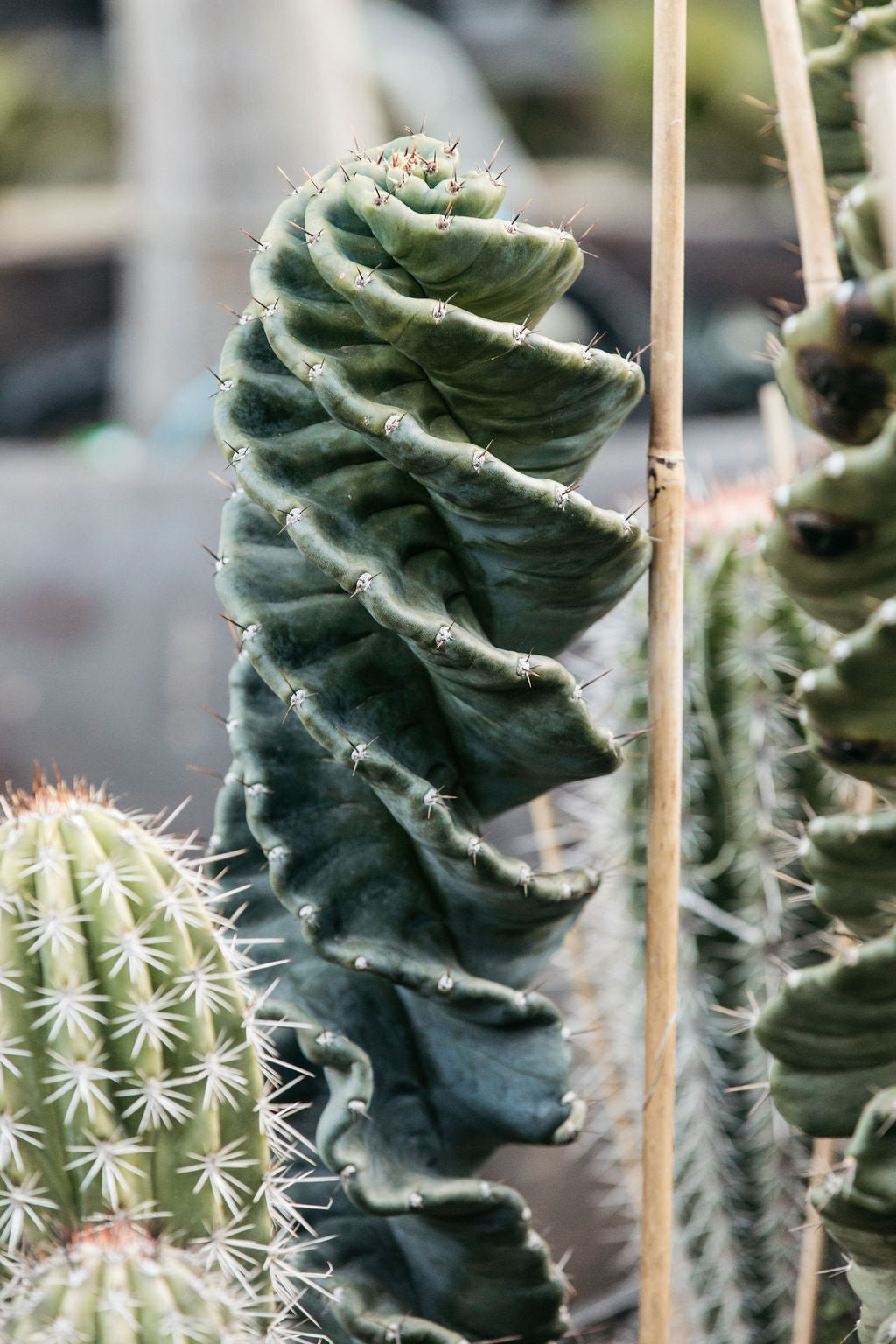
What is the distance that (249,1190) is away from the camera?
0.60m

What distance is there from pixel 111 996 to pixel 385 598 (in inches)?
8.6

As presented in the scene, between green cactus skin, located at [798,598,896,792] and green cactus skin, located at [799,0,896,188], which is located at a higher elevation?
green cactus skin, located at [799,0,896,188]

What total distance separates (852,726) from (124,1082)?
36 centimetres

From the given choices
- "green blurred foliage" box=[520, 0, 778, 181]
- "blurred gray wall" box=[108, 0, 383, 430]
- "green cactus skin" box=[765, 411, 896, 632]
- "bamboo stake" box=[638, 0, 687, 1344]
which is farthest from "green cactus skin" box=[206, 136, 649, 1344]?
"green blurred foliage" box=[520, 0, 778, 181]

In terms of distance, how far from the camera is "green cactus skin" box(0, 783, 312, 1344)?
0.55 m

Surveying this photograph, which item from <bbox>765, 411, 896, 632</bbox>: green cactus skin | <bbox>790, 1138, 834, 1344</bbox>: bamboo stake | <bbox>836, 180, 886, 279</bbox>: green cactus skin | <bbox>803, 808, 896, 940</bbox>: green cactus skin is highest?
<bbox>836, 180, 886, 279</bbox>: green cactus skin

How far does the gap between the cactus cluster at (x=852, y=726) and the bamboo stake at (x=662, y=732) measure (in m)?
0.10

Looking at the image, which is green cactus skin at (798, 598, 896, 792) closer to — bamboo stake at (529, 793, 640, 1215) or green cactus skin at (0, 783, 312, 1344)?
green cactus skin at (0, 783, 312, 1344)

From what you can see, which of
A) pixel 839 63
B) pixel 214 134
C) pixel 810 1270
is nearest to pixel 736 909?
pixel 810 1270

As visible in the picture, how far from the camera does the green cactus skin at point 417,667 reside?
22.3 inches

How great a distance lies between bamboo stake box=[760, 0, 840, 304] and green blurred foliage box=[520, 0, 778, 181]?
481 centimetres

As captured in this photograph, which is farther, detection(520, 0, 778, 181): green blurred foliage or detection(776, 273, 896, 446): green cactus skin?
detection(520, 0, 778, 181): green blurred foliage

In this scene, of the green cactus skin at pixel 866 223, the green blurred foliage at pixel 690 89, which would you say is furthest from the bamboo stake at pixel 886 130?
the green blurred foliage at pixel 690 89

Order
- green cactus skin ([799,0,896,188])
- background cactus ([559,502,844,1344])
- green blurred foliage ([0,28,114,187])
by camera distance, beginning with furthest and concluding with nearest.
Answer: green blurred foliage ([0,28,114,187]) < background cactus ([559,502,844,1344]) < green cactus skin ([799,0,896,188])
